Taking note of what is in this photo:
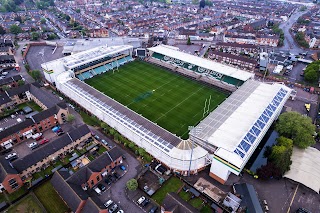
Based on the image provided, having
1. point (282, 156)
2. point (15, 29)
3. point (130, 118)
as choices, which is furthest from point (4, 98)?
point (282, 156)

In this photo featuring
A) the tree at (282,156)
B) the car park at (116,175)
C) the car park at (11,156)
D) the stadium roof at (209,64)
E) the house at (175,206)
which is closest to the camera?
the house at (175,206)

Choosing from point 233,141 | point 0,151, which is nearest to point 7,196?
point 0,151

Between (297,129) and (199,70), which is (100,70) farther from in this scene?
(297,129)

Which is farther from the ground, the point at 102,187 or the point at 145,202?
the point at 102,187

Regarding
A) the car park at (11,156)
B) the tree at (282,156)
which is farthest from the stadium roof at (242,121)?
the car park at (11,156)

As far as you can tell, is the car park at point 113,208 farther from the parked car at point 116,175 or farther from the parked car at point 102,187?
the parked car at point 116,175

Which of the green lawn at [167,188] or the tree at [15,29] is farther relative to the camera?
the tree at [15,29]

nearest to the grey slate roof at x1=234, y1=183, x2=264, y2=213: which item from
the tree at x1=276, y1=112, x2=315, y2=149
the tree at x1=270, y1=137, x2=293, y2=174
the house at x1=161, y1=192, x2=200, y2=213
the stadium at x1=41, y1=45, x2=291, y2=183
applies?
the stadium at x1=41, y1=45, x2=291, y2=183
